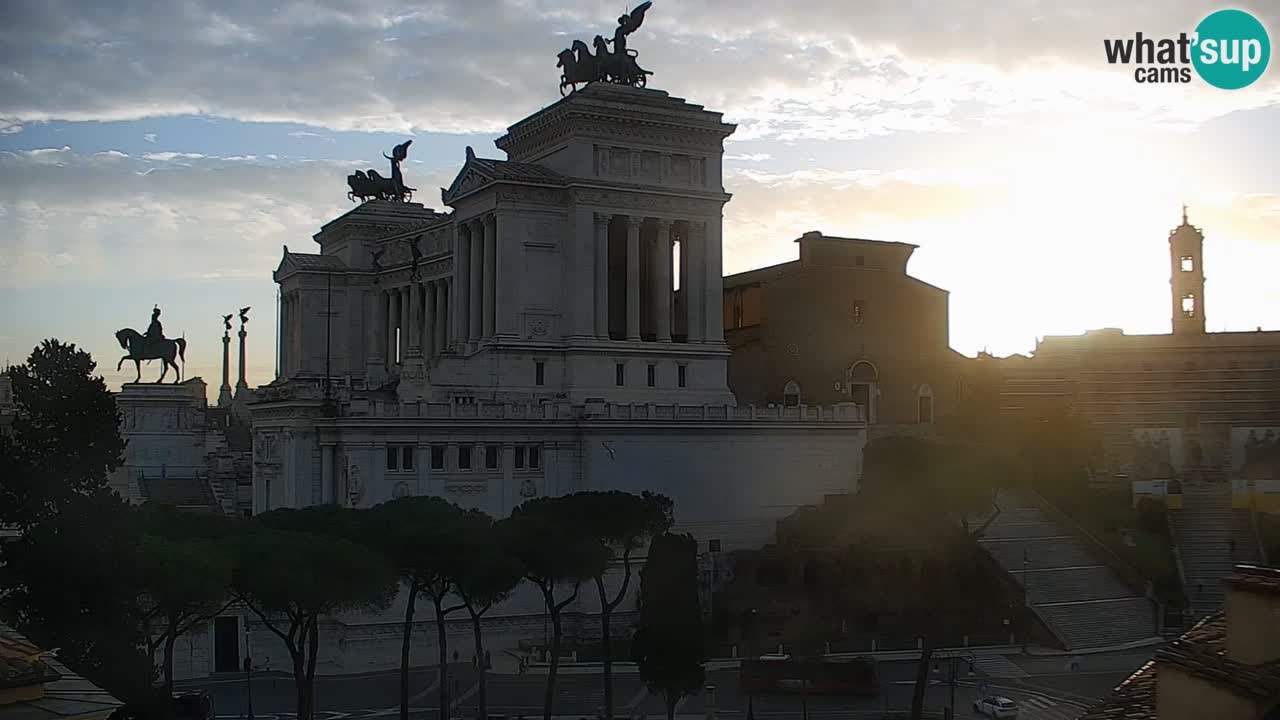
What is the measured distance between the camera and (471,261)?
67125mm

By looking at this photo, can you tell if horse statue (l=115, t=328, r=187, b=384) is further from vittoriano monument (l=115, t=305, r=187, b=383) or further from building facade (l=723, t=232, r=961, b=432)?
building facade (l=723, t=232, r=961, b=432)

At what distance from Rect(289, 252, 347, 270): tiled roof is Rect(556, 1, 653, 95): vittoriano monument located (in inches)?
1090

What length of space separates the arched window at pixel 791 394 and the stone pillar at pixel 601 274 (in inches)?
506

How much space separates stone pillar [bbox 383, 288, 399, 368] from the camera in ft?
287

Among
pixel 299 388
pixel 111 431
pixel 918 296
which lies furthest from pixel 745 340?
pixel 111 431

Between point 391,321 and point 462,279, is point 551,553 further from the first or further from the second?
point 391,321

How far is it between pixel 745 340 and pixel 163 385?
30831mm

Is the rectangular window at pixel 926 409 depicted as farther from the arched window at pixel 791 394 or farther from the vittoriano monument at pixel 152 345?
the vittoriano monument at pixel 152 345

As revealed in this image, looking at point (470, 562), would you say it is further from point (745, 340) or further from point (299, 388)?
point (745, 340)

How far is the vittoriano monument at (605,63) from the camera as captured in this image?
2633 inches

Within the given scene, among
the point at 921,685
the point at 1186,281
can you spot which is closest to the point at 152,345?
the point at 921,685

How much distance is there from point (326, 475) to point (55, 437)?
755 inches

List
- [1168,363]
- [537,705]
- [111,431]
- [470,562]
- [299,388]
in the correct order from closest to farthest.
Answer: [111,431]
[470,562]
[537,705]
[299,388]
[1168,363]

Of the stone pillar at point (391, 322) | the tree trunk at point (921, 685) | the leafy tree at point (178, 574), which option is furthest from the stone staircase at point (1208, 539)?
the stone pillar at point (391, 322)
